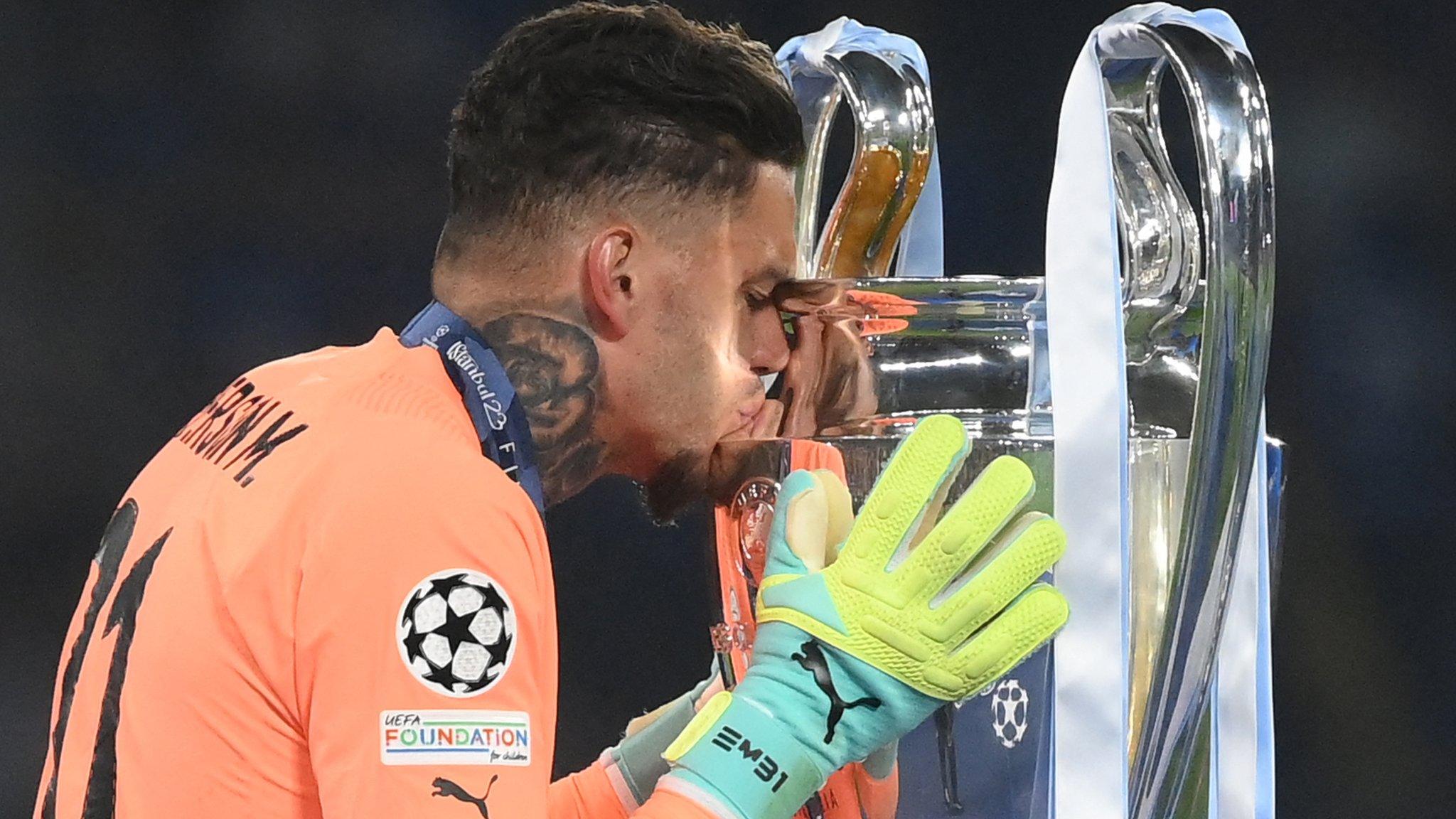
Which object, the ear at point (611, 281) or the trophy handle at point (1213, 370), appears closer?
the trophy handle at point (1213, 370)

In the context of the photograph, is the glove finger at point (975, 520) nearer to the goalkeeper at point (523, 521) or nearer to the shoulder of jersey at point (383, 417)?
the goalkeeper at point (523, 521)

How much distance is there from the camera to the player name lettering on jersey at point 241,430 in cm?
87

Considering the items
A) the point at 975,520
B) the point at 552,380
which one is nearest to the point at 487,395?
the point at 552,380

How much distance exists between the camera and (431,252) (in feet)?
5.74

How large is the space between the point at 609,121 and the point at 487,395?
0.61 feet

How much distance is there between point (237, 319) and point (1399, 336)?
3.92ft

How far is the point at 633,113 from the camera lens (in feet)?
3.18

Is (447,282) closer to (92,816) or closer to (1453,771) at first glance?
(92,816)

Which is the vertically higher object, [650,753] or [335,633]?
[335,633]

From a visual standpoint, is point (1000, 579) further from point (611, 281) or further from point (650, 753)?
point (650, 753)

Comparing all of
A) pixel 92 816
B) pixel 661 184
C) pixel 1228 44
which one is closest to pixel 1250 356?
pixel 1228 44

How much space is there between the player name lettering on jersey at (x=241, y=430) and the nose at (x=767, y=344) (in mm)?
271

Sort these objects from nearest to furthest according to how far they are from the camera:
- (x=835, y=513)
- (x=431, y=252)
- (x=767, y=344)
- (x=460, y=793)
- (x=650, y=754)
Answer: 1. (x=460, y=793)
2. (x=835, y=513)
3. (x=767, y=344)
4. (x=650, y=754)
5. (x=431, y=252)

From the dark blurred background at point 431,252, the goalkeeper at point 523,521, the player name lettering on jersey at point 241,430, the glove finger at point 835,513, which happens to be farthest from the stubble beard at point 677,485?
the dark blurred background at point 431,252
